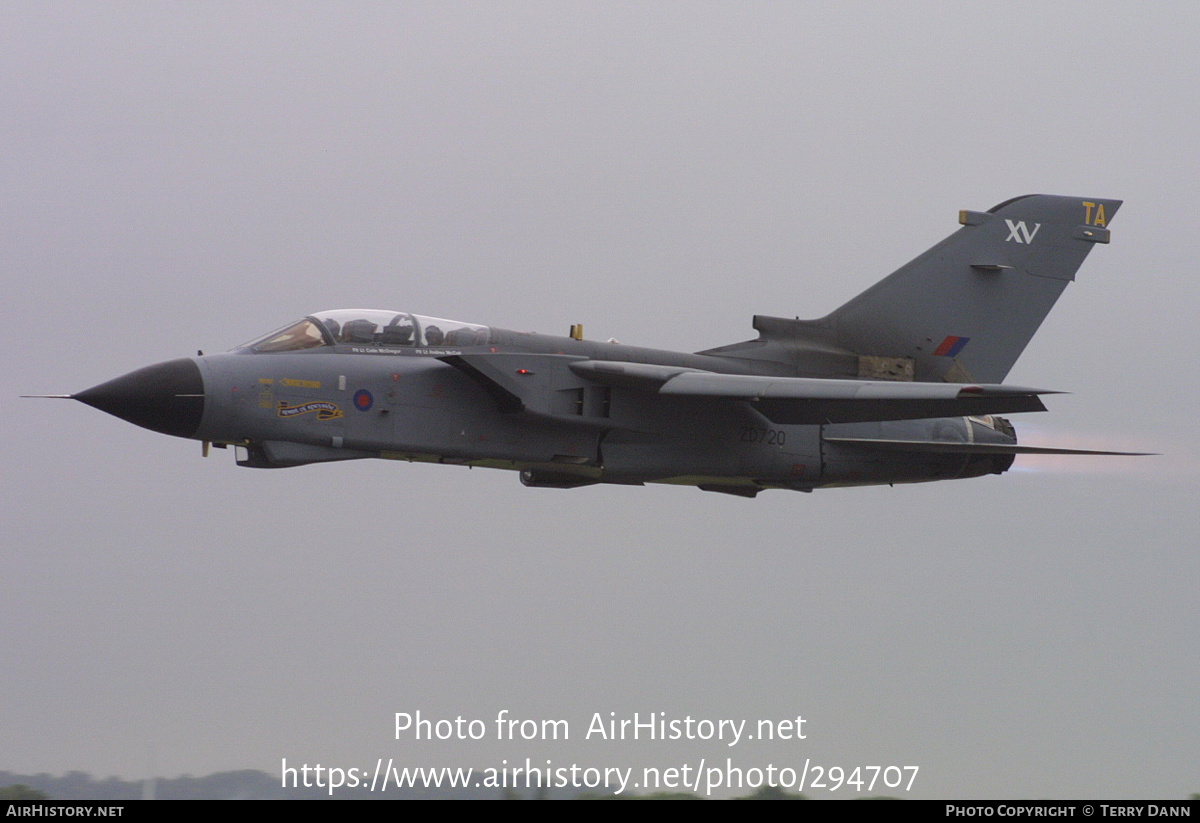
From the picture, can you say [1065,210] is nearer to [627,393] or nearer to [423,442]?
[627,393]

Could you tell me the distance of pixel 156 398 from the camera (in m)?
17.6

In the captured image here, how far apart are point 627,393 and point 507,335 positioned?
1619mm

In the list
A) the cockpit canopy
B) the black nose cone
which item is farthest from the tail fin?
the black nose cone

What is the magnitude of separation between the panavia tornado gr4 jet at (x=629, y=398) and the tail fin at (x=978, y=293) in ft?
0.11

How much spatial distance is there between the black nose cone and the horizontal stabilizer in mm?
8100

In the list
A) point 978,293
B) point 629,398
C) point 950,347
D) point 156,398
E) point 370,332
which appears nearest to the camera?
point 156,398

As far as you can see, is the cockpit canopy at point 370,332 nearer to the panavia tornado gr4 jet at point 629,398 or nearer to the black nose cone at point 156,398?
the panavia tornado gr4 jet at point 629,398

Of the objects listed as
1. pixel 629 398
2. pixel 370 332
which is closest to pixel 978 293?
pixel 629 398

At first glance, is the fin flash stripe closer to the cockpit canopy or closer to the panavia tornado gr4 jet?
the panavia tornado gr4 jet

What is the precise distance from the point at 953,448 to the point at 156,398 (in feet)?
33.9

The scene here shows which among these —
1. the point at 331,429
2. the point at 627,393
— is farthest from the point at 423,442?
the point at 627,393

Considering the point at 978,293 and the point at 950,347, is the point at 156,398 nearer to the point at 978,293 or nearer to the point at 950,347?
the point at 950,347

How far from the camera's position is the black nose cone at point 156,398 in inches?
693

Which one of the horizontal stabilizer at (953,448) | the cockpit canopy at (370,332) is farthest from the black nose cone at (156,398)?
the horizontal stabilizer at (953,448)
